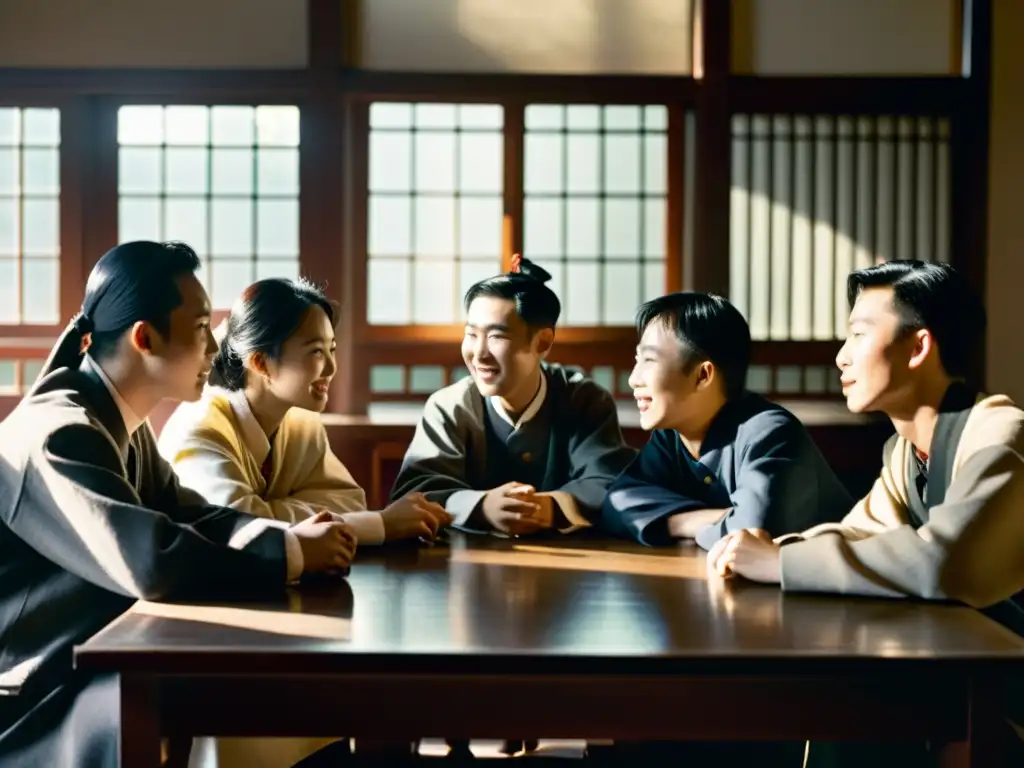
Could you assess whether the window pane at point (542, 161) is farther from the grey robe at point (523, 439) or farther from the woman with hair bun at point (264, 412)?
the woman with hair bun at point (264, 412)

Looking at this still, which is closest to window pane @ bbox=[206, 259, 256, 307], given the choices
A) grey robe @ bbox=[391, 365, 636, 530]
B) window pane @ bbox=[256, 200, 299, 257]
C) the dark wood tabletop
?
window pane @ bbox=[256, 200, 299, 257]

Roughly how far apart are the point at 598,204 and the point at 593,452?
2348mm

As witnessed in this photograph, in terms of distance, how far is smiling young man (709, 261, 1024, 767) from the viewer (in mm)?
1865

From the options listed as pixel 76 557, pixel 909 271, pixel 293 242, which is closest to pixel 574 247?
pixel 293 242

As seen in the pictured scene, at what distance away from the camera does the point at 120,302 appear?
2074mm

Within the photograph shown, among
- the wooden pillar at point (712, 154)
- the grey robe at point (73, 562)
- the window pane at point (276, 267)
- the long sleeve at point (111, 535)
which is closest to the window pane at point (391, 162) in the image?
the window pane at point (276, 267)

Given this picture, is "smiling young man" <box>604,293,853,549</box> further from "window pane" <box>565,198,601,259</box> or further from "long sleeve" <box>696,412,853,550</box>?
"window pane" <box>565,198,601,259</box>

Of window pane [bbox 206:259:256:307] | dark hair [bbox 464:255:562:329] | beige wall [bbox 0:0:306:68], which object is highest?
beige wall [bbox 0:0:306:68]

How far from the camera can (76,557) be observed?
1.90 meters

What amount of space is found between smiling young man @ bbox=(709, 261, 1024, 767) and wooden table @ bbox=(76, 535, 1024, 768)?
16cm

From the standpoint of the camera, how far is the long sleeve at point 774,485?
2328 millimetres

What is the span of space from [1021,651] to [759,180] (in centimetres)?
366

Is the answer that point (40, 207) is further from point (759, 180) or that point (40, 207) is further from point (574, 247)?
point (759, 180)

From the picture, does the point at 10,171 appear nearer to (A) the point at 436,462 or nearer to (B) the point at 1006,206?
(A) the point at 436,462
